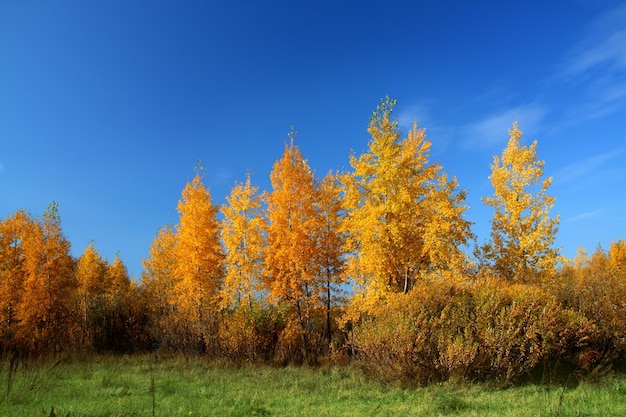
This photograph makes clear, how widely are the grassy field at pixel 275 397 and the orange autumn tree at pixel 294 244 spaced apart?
186 inches

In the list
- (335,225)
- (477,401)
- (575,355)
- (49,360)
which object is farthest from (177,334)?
(575,355)

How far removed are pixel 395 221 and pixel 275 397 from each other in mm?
7836

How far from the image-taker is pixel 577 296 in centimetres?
1474

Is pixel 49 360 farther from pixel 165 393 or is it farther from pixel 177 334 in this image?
pixel 165 393

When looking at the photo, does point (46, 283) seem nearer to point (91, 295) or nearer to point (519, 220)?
point (91, 295)

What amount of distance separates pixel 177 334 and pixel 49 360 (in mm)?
5107

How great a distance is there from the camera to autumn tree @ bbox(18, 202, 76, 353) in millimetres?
20848

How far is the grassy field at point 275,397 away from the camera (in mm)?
7176

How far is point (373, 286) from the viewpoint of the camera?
1443cm

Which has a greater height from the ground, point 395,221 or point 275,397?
point 395,221

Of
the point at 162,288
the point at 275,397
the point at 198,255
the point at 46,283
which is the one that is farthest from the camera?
the point at 162,288

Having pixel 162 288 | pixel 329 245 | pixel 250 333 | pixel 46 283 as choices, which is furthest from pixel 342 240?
pixel 46 283

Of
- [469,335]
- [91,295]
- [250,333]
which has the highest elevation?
[91,295]

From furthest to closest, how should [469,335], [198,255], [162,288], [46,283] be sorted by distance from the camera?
1. [162,288]
2. [46,283]
3. [198,255]
4. [469,335]
